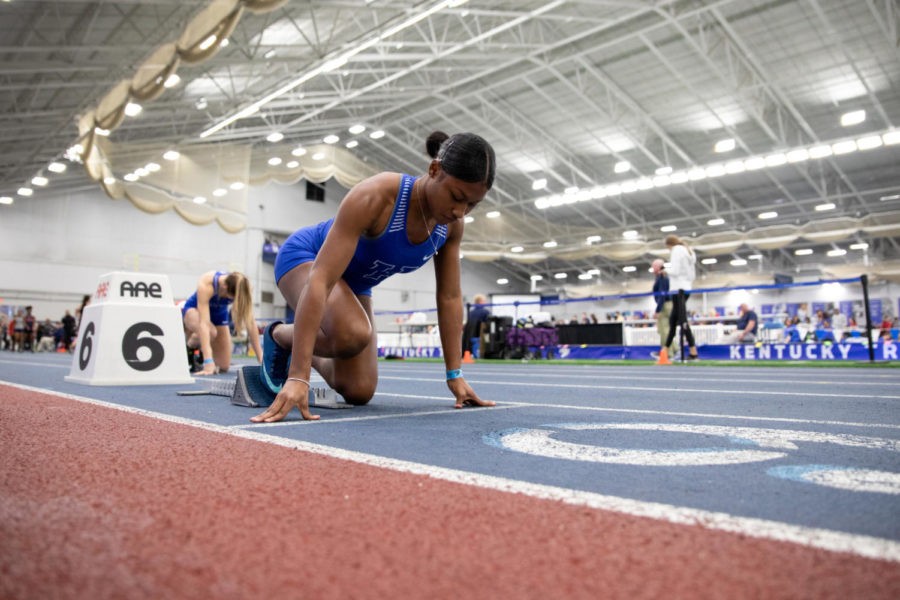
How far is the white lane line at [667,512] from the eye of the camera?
3.26ft

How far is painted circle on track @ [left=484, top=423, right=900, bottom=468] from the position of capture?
1.79m

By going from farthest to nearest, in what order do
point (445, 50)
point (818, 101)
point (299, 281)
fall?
point (818, 101), point (445, 50), point (299, 281)

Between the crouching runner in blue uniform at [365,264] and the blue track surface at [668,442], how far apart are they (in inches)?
8.6

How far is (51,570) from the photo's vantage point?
2.94 feet

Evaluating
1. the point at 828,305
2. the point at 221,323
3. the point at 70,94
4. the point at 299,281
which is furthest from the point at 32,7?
the point at 828,305

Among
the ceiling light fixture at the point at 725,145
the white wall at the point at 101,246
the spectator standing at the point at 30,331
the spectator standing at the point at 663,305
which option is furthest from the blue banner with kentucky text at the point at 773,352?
the white wall at the point at 101,246

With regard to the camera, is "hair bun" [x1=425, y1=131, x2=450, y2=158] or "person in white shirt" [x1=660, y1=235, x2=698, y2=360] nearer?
"hair bun" [x1=425, y1=131, x2=450, y2=158]

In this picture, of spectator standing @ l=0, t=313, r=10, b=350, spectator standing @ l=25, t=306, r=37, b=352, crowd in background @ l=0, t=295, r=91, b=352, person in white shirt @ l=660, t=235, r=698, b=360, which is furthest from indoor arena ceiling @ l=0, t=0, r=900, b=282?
person in white shirt @ l=660, t=235, r=698, b=360

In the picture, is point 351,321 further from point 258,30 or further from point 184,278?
point 184,278

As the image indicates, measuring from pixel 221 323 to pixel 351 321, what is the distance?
188 inches

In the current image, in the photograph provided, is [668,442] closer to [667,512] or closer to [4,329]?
[667,512]

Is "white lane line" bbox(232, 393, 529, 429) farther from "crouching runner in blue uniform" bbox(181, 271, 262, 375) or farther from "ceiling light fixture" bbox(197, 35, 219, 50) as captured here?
"ceiling light fixture" bbox(197, 35, 219, 50)

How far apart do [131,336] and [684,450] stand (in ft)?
15.2

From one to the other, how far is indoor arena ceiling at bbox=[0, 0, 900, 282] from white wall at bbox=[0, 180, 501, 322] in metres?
1.14
